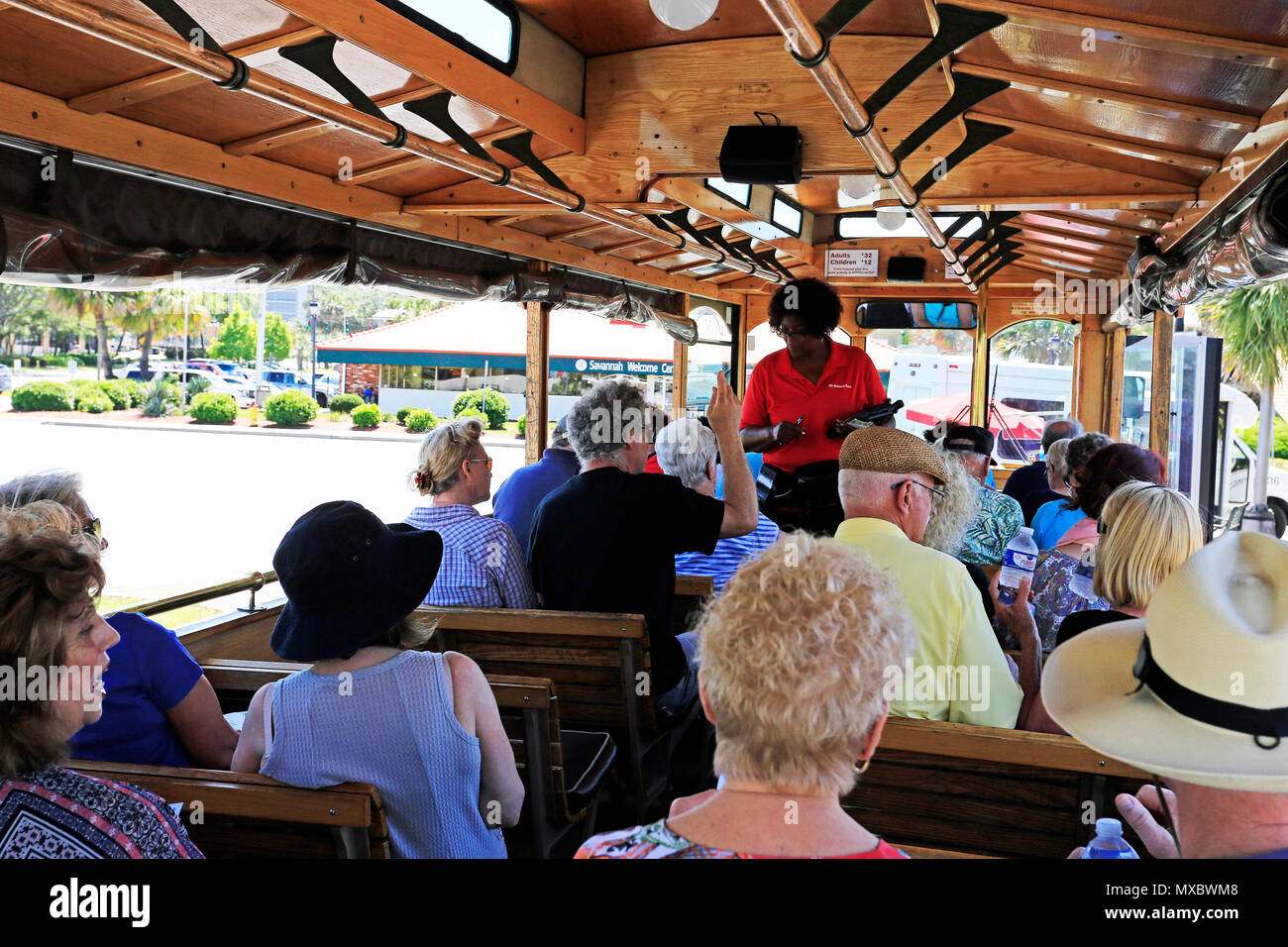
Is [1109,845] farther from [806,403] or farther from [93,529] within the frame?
[806,403]

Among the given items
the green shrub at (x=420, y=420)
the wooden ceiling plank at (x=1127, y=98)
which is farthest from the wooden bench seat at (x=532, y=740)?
the green shrub at (x=420, y=420)

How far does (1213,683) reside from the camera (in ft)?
3.76

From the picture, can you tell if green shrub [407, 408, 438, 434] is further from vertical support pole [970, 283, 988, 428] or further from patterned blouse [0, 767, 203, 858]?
patterned blouse [0, 767, 203, 858]

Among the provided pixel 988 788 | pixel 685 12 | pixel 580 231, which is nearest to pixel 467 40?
pixel 685 12

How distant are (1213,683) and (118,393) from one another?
27.0 meters

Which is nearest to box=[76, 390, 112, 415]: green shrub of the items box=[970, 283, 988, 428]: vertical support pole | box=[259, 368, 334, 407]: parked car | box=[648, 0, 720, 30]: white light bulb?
box=[259, 368, 334, 407]: parked car

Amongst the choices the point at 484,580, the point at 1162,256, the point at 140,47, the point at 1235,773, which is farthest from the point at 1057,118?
the point at 1235,773

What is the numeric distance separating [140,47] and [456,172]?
10.0ft

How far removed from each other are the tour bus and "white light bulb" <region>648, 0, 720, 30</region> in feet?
0.04

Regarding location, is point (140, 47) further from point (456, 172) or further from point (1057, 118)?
point (1057, 118)

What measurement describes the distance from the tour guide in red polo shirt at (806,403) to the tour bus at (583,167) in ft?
1.87

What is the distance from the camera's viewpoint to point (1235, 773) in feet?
3.58

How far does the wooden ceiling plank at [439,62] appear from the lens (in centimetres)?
289

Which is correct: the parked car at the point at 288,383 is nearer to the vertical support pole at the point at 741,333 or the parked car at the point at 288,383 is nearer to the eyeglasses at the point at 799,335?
the vertical support pole at the point at 741,333
